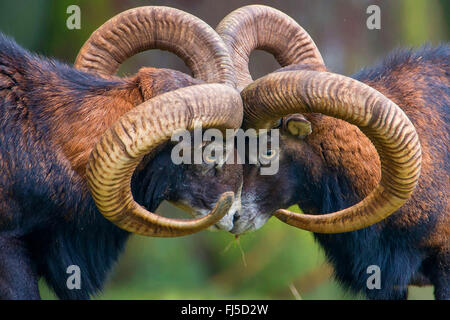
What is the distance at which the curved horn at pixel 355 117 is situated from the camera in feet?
16.2

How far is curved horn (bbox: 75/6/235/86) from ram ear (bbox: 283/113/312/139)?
0.57 m

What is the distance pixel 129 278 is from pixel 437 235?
18.3 feet

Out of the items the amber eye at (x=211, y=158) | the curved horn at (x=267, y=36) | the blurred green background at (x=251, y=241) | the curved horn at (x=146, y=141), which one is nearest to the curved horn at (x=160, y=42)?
the curved horn at (x=267, y=36)

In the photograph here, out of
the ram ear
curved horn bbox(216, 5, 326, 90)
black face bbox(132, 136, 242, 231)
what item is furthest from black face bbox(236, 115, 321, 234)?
curved horn bbox(216, 5, 326, 90)

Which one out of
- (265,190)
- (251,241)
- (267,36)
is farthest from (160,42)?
(251,241)

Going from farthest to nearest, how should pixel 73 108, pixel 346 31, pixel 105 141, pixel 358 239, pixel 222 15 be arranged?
pixel 346 31, pixel 222 15, pixel 358 239, pixel 73 108, pixel 105 141

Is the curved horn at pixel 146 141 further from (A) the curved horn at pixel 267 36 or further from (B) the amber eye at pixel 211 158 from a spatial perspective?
(A) the curved horn at pixel 267 36

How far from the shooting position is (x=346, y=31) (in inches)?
397

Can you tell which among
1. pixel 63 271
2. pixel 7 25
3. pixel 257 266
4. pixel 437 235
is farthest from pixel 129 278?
pixel 437 235

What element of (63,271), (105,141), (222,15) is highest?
(222,15)

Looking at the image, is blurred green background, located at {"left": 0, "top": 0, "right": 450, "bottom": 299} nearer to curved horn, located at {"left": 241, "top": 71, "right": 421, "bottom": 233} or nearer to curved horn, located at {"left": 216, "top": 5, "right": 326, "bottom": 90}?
curved horn, located at {"left": 216, "top": 5, "right": 326, "bottom": 90}

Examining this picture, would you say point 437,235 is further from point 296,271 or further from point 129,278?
point 129,278

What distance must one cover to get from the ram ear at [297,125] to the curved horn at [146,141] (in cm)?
47

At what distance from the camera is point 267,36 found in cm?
678
